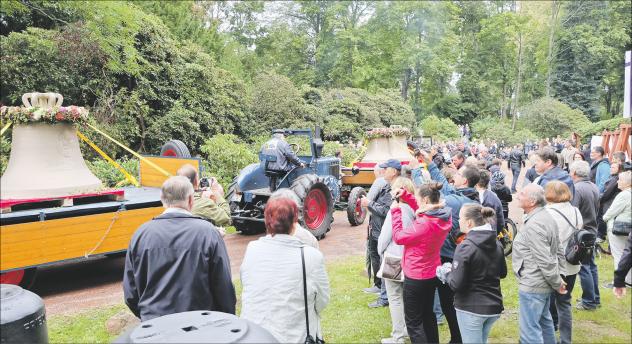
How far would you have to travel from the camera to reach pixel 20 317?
114 inches

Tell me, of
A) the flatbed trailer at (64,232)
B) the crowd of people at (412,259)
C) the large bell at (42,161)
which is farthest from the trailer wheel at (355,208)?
the large bell at (42,161)

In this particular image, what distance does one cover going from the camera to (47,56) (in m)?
12.9

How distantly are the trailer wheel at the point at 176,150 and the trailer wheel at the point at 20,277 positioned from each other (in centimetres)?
281

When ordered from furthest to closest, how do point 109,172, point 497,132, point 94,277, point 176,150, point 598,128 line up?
point 497,132 → point 598,128 → point 109,172 → point 176,150 → point 94,277

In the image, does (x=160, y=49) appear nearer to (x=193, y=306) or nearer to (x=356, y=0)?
(x=193, y=306)

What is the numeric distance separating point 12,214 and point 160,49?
11.2m

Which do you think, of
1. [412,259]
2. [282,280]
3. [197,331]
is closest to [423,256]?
[412,259]

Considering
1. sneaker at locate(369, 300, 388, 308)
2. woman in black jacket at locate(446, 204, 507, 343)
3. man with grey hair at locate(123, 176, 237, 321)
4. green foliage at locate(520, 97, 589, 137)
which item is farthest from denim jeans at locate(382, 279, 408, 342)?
green foliage at locate(520, 97, 589, 137)

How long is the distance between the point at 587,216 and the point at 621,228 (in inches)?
15.1

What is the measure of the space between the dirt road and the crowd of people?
230cm

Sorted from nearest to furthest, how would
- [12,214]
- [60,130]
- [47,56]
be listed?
[12,214] → [60,130] → [47,56]

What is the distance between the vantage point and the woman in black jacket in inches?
139

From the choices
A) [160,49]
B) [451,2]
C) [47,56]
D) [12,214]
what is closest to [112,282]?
[12,214]

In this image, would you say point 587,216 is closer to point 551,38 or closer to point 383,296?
point 383,296
